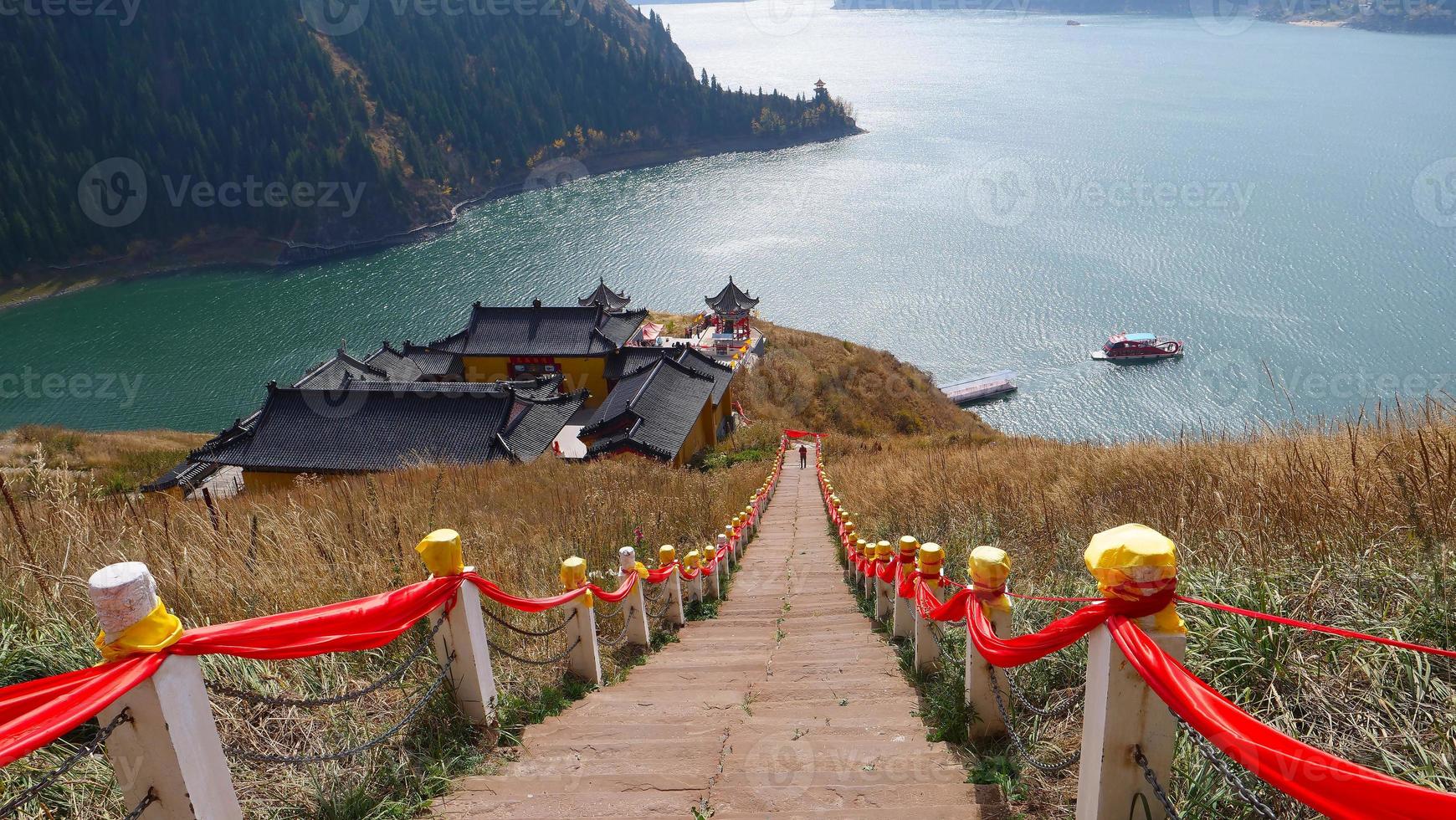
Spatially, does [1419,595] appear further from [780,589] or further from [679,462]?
[679,462]

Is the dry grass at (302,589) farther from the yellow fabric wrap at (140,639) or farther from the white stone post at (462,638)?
the yellow fabric wrap at (140,639)

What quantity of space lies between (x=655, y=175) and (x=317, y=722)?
309 ft

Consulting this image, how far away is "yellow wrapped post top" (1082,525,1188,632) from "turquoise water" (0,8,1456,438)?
2755 centimetres

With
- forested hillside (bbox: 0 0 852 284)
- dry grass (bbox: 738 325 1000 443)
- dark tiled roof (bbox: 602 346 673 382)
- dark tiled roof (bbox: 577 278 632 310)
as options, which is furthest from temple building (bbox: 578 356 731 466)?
forested hillside (bbox: 0 0 852 284)

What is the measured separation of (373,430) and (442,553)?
22.6 m

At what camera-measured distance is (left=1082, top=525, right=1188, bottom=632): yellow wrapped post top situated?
8.60 feet

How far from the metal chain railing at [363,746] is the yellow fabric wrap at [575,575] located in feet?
3.46

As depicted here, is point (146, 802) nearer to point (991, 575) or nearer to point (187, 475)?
point (991, 575)

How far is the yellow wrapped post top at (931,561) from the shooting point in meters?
5.02

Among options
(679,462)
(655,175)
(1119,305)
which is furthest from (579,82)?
(679,462)

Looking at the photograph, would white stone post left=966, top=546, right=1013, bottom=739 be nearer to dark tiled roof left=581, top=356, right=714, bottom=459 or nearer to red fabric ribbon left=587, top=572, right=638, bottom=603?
red fabric ribbon left=587, top=572, right=638, bottom=603

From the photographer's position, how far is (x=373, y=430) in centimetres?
2478

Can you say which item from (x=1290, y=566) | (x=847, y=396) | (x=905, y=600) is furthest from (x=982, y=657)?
(x=847, y=396)

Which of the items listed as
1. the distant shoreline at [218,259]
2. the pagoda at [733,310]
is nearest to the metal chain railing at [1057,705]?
the pagoda at [733,310]
